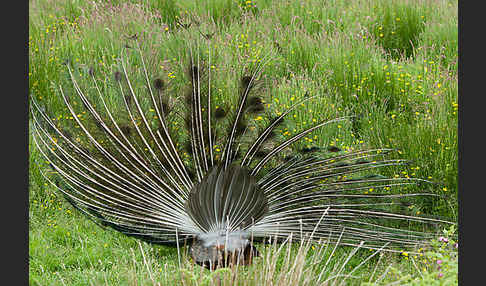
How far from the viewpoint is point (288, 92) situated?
696 centimetres

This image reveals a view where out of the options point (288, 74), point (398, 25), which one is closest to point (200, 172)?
point (288, 74)

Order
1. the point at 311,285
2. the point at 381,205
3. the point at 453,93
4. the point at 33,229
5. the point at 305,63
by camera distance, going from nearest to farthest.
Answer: the point at 311,285 → the point at 381,205 → the point at 33,229 → the point at 453,93 → the point at 305,63

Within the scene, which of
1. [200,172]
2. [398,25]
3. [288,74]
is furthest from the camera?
[398,25]

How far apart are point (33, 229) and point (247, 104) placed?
235 centimetres

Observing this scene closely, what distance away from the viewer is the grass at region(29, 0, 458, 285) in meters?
5.48

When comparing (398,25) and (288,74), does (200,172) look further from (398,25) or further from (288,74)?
(398,25)

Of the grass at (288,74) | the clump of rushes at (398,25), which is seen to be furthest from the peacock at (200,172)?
the clump of rushes at (398,25)

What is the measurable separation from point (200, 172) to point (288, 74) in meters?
3.10

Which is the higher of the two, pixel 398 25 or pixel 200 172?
pixel 398 25

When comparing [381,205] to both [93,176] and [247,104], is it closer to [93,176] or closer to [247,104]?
[247,104]

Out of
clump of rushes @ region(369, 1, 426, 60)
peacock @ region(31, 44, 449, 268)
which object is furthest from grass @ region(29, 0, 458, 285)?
peacock @ region(31, 44, 449, 268)

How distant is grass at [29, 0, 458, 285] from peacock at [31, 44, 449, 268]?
21 centimetres

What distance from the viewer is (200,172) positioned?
16.7 feet

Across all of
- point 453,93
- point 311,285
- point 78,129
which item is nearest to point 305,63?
point 453,93
